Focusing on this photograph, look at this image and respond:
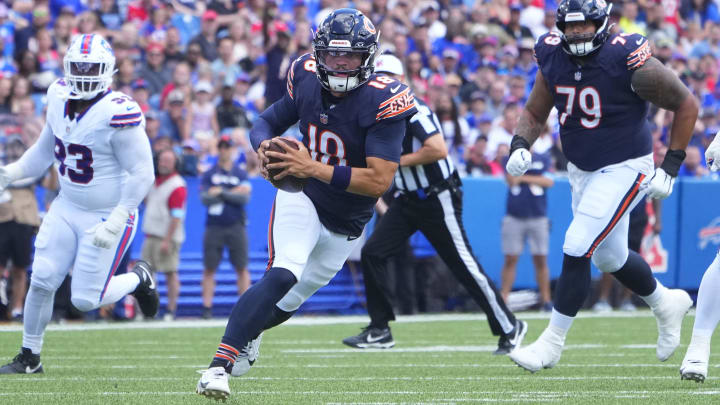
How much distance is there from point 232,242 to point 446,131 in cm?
267

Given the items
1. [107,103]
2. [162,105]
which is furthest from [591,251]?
[162,105]

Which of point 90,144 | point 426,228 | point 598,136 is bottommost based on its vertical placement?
point 426,228

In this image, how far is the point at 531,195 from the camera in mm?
10805

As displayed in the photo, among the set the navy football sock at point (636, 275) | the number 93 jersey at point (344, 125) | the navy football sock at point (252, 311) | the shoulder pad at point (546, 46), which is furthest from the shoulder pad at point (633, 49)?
the navy football sock at point (252, 311)

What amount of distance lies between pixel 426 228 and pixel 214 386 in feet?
9.88

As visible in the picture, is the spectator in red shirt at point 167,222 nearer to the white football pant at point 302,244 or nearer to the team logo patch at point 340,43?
the white football pant at point 302,244

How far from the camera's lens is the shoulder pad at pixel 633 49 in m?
5.53

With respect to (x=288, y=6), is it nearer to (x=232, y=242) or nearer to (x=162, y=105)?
(x=162, y=105)

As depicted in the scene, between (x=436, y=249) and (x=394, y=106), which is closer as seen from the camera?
(x=394, y=106)

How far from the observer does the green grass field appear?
15.8 ft

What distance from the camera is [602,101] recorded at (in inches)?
222

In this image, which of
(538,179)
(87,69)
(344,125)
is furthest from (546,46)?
(538,179)

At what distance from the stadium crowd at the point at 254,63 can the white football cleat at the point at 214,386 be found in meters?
6.17

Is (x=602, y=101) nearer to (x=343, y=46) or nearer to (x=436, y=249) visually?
(x=343, y=46)
